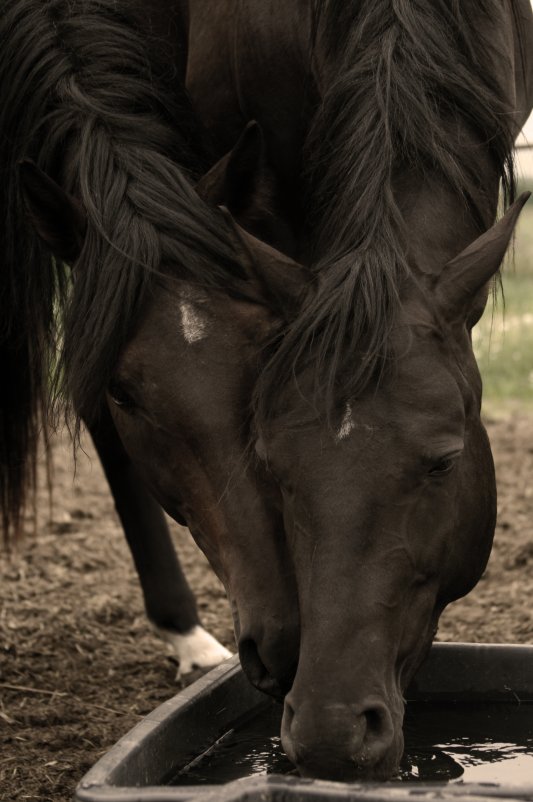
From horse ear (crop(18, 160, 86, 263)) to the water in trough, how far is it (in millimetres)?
1238

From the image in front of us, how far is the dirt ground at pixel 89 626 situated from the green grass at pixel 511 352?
4.87ft

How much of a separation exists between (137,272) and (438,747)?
4.17 feet

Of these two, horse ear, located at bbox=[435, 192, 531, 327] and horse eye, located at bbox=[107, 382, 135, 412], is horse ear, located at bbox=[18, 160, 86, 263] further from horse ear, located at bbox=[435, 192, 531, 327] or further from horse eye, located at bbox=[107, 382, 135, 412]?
horse ear, located at bbox=[435, 192, 531, 327]

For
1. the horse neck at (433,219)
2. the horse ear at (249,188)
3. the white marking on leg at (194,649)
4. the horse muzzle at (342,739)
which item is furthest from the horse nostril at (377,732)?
the white marking on leg at (194,649)

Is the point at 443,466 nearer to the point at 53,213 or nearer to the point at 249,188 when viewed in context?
the point at 249,188

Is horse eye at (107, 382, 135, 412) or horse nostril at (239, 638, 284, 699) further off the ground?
horse eye at (107, 382, 135, 412)

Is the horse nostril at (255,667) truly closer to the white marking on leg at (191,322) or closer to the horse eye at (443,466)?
the horse eye at (443,466)

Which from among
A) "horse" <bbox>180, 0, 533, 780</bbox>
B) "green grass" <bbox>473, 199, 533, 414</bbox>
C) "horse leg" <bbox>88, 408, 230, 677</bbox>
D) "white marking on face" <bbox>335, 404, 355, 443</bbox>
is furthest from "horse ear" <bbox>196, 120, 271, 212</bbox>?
"green grass" <bbox>473, 199, 533, 414</bbox>

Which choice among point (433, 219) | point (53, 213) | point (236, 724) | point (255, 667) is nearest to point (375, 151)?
point (433, 219)

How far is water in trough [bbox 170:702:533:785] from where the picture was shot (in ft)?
8.86

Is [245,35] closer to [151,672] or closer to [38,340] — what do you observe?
[38,340]

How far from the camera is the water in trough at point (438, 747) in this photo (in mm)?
2699

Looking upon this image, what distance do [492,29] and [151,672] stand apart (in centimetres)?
233

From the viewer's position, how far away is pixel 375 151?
9.29ft
